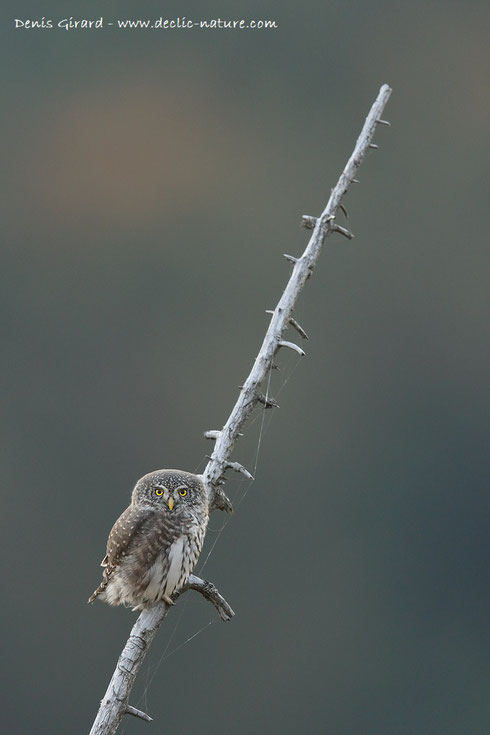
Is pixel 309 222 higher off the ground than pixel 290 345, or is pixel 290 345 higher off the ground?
pixel 309 222

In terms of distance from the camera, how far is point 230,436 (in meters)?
3.51

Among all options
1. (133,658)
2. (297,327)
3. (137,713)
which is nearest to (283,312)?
(297,327)

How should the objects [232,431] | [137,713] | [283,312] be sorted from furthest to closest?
[283,312], [232,431], [137,713]

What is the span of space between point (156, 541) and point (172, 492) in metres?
0.20

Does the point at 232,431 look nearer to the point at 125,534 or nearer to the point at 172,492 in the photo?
the point at 172,492

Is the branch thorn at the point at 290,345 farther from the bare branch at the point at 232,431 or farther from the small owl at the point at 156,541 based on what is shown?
the small owl at the point at 156,541

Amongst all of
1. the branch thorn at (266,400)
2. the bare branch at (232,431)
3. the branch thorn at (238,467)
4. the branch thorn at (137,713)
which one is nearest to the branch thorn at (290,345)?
the bare branch at (232,431)

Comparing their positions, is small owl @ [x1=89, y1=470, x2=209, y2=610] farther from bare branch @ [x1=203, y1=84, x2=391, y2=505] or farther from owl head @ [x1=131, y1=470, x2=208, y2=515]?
bare branch @ [x1=203, y1=84, x2=391, y2=505]

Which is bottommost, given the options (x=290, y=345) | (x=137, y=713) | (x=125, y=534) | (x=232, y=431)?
(x=137, y=713)

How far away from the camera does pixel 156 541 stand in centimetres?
339

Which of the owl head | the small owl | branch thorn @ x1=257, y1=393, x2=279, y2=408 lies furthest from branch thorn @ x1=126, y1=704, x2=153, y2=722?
branch thorn @ x1=257, y1=393, x2=279, y2=408

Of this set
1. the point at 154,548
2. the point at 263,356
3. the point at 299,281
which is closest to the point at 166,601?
the point at 154,548

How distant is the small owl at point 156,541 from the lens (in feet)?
11.0

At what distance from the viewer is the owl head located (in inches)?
134
